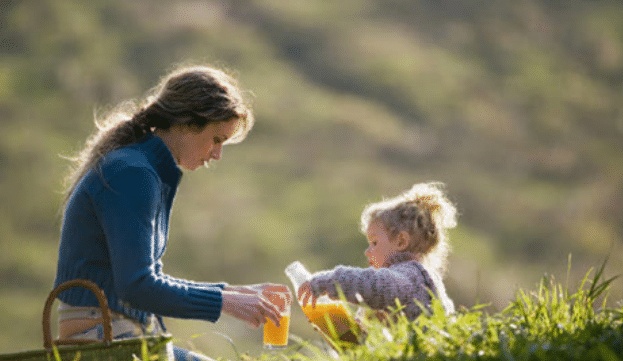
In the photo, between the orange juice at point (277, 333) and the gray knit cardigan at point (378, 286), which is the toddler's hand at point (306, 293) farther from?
the orange juice at point (277, 333)

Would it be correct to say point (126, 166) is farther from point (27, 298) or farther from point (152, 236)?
point (27, 298)

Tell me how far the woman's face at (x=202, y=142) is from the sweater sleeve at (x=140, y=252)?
30cm

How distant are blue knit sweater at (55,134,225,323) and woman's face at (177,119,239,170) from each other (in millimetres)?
83

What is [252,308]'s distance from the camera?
12.9 feet

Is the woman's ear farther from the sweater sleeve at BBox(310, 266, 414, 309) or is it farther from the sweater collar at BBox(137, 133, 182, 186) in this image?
the sweater collar at BBox(137, 133, 182, 186)

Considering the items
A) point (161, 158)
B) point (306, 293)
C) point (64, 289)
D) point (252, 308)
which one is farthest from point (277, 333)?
point (64, 289)

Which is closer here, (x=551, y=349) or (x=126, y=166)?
(x=551, y=349)

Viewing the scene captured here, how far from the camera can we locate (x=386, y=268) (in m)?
4.55

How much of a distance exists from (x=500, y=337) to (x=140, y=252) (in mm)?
1222

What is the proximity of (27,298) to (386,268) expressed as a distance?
13.6 metres

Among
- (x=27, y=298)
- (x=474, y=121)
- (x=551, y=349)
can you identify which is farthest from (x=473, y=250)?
(x=551, y=349)

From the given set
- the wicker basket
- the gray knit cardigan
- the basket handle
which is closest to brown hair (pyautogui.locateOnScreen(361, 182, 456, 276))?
the gray knit cardigan

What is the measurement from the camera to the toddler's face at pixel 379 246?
15.8 ft

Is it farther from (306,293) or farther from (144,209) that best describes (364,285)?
(144,209)
